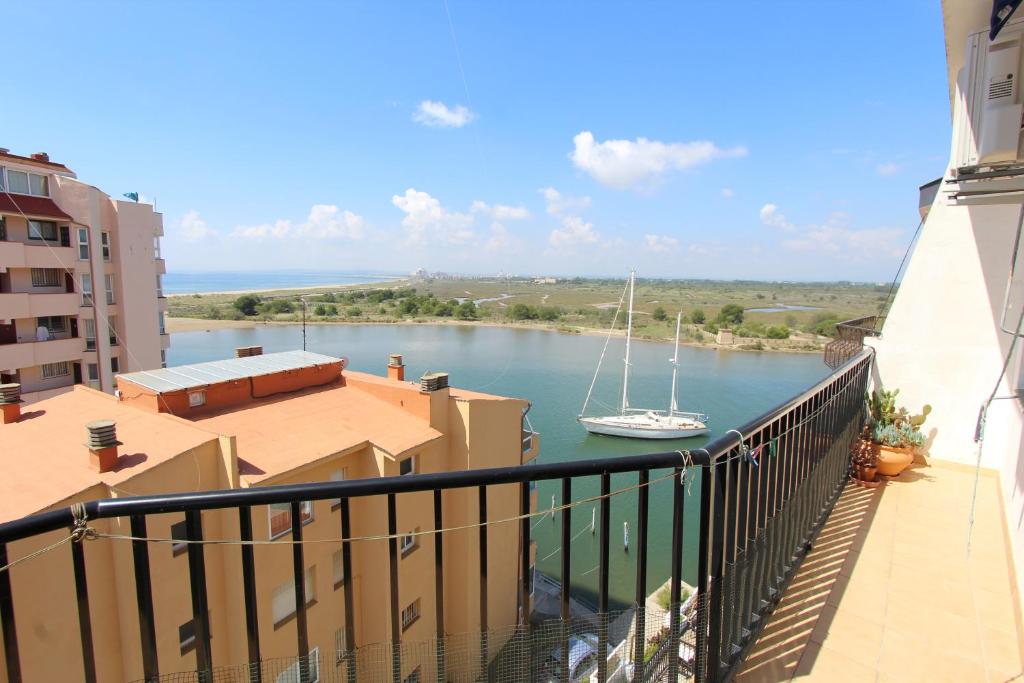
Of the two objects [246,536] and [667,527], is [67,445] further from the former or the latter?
[667,527]

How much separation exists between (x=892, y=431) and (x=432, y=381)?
733 cm

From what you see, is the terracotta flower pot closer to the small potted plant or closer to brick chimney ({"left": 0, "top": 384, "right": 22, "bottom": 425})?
the small potted plant

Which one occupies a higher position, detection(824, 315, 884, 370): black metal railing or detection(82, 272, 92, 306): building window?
detection(82, 272, 92, 306): building window

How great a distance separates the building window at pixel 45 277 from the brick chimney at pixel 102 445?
480 inches

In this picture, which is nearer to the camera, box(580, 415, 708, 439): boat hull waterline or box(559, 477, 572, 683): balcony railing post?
box(559, 477, 572, 683): balcony railing post

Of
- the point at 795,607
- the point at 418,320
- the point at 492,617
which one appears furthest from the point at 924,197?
the point at 418,320

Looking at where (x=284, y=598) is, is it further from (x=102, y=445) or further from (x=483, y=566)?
(x=483, y=566)

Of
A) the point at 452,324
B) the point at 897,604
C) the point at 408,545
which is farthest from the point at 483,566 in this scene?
the point at 452,324

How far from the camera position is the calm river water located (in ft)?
57.4

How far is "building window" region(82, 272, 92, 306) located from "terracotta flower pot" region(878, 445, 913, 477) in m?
18.9

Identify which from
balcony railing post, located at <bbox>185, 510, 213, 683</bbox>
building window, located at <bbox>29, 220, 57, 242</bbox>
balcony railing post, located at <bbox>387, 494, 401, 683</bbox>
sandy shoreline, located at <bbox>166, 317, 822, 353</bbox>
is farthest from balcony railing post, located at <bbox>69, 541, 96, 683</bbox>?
sandy shoreline, located at <bbox>166, 317, 822, 353</bbox>

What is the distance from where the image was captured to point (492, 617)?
11.5 meters

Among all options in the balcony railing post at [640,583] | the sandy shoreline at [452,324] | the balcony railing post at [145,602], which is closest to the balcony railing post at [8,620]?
the balcony railing post at [145,602]

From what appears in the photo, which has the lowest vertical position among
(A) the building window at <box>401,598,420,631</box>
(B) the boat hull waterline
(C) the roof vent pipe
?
(B) the boat hull waterline
